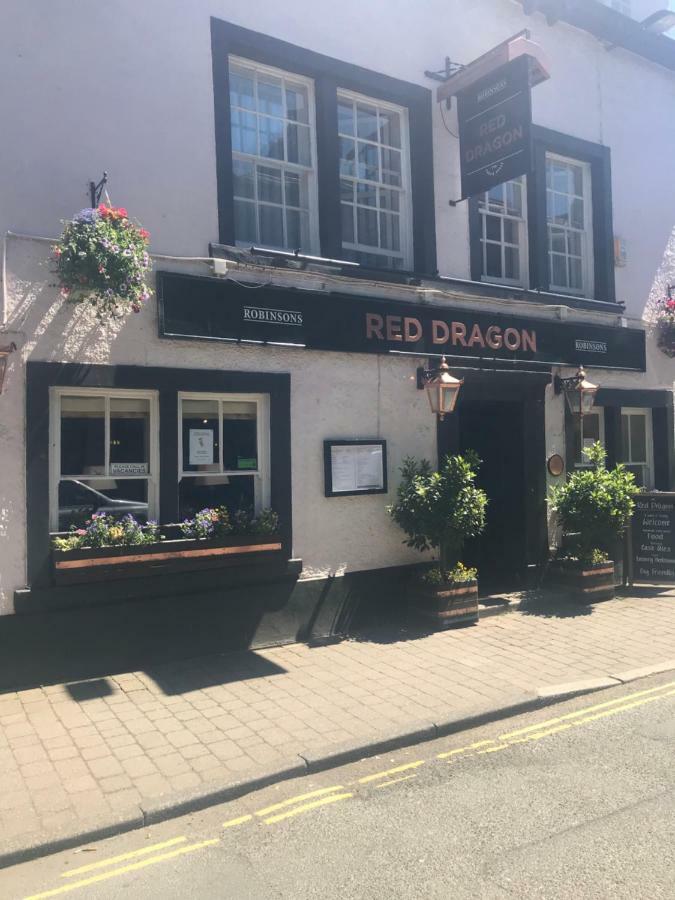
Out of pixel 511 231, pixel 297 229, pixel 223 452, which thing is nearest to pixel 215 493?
pixel 223 452

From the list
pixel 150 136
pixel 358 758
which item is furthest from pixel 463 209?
pixel 358 758

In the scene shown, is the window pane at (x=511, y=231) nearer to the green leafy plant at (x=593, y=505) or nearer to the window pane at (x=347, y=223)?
the window pane at (x=347, y=223)

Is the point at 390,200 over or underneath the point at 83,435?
over

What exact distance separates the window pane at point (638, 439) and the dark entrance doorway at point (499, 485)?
8.75 ft

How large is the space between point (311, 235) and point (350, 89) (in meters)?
1.76

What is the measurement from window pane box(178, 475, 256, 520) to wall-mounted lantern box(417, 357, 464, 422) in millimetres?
2210

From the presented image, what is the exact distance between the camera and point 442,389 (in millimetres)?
8234

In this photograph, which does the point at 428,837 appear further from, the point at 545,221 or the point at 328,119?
the point at 545,221

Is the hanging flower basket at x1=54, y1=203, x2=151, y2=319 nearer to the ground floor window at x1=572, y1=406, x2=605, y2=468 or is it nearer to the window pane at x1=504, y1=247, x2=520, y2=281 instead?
the window pane at x1=504, y1=247, x2=520, y2=281

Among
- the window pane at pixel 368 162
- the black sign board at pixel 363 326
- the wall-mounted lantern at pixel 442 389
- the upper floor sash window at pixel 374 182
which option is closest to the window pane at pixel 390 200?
the upper floor sash window at pixel 374 182

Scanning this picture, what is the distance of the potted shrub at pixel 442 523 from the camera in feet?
25.9

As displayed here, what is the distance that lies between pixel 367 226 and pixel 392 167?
83 centimetres

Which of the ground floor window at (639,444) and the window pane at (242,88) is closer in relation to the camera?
the window pane at (242,88)

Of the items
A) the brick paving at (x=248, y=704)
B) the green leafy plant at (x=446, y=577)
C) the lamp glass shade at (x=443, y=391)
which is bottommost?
the brick paving at (x=248, y=704)
